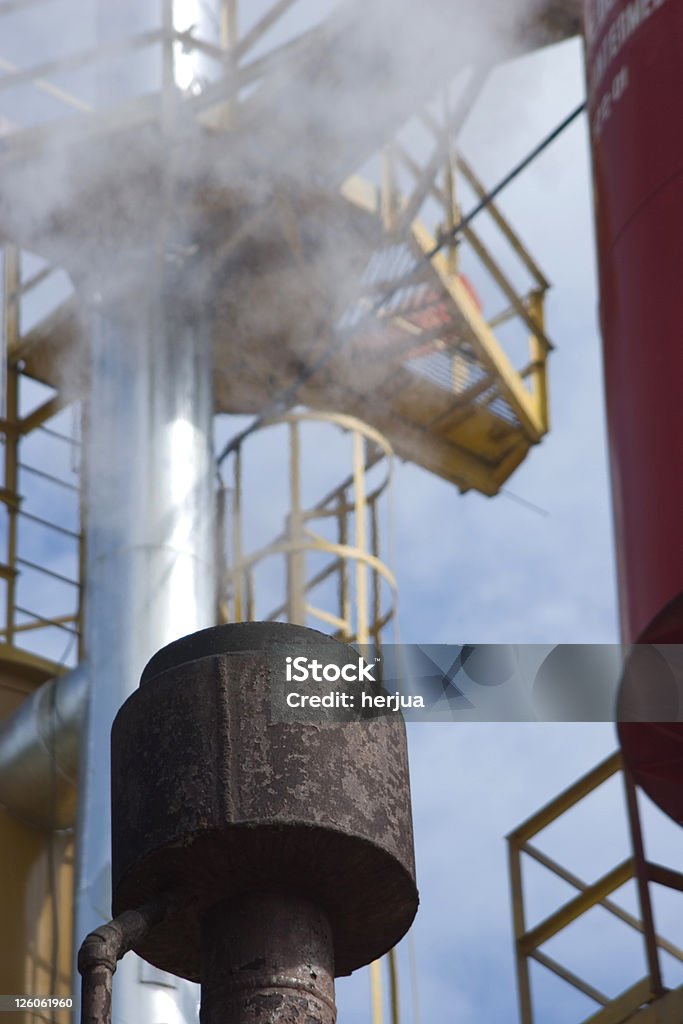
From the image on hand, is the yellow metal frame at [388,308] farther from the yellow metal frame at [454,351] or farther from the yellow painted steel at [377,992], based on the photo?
the yellow painted steel at [377,992]

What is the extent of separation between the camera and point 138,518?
41.1 ft

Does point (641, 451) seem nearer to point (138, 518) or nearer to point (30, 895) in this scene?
point (138, 518)

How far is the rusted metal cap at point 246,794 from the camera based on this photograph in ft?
16.3

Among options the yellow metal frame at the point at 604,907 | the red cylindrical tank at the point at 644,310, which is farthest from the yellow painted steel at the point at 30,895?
the red cylindrical tank at the point at 644,310

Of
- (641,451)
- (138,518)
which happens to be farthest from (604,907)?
→ (138,518)

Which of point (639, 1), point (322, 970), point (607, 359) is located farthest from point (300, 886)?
point (639, 1)

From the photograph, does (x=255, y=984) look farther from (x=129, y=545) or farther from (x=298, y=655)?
(x=129, y=545)

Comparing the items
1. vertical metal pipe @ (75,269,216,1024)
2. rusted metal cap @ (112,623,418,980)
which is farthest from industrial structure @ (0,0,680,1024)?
rusted metal cap @ (112,623,418,980)

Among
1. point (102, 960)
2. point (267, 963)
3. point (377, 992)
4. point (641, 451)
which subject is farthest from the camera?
point (377, 992)

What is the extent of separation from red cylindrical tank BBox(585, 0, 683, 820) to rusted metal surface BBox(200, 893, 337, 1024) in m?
3.52

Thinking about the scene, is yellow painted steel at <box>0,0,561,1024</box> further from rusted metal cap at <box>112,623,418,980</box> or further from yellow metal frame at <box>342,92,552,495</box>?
rusted metal cap at <box>112,623,418,980</box>

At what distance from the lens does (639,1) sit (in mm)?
9555

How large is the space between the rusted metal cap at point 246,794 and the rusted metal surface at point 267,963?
0.06m

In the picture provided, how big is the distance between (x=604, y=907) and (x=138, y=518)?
4479mm
